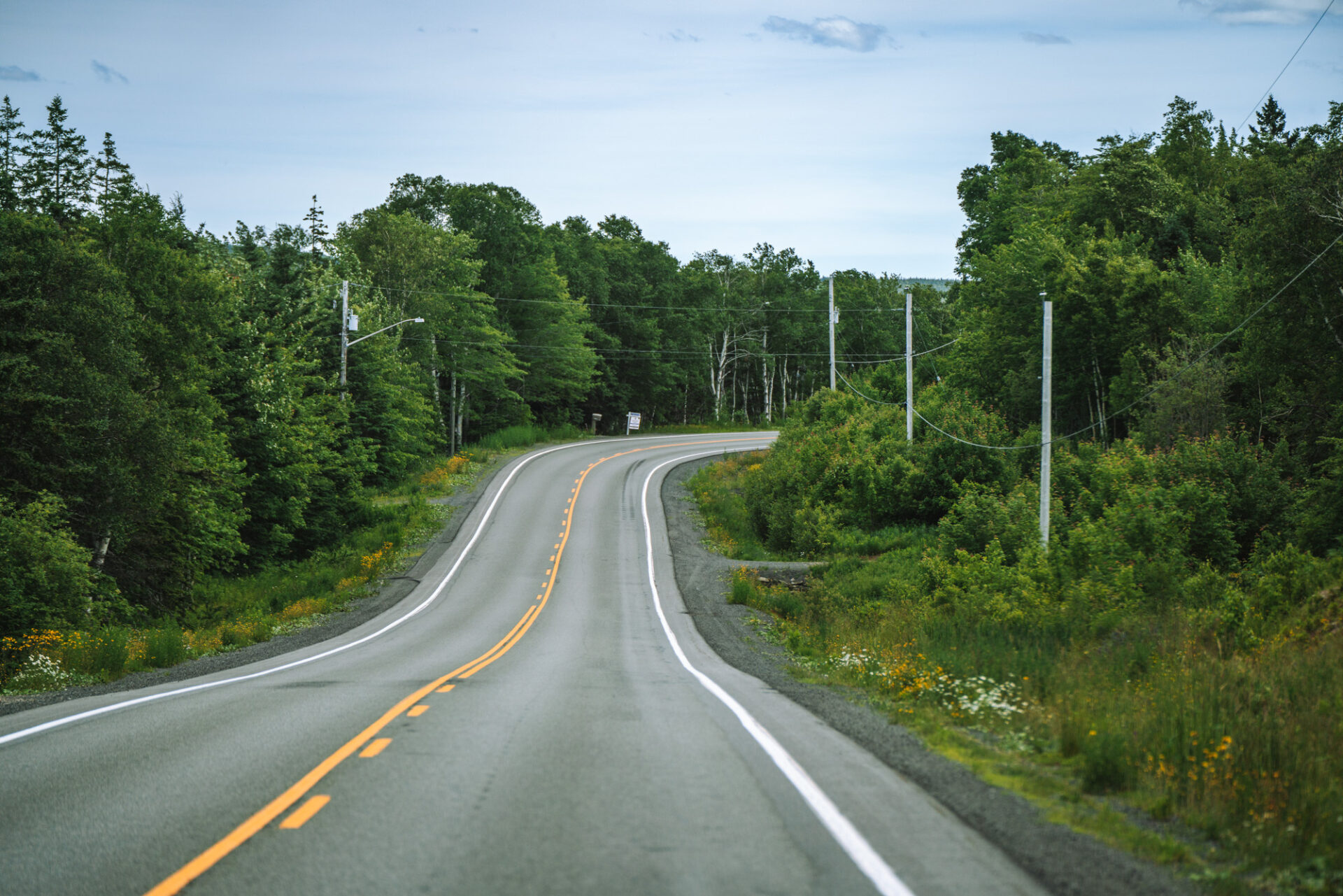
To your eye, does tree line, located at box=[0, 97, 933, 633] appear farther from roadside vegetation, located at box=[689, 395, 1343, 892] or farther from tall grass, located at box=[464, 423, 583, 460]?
roadside vegetation, located at box=[689, 395, 1343, 892]

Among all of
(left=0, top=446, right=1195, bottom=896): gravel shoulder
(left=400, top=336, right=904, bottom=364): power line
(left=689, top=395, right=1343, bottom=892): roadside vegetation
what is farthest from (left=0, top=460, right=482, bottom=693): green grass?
(left=689, top=395, right=1343, bottom=892): roadside vegetation

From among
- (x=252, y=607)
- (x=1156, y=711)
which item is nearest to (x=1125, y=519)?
(x=1156, y=711)

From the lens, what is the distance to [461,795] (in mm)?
5949

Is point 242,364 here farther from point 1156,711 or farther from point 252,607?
point 1156,711

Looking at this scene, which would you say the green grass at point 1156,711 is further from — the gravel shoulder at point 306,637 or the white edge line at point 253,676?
the gravel shoulder at point 306,637

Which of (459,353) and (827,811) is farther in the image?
(459,353)

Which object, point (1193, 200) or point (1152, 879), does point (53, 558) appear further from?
point (1193, 200)

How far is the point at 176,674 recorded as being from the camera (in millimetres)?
13648

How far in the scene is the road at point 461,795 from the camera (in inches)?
180

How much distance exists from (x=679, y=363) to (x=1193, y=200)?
4461 cm

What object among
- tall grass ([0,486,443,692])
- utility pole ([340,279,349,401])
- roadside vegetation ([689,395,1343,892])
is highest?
utility pole ([340,279,349,401])

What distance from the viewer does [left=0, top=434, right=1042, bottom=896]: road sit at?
15.0 ft

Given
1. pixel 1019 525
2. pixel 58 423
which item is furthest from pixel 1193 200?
pixel 58 423

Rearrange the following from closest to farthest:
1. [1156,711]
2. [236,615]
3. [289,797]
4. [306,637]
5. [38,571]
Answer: [289,797] → [1156,711] → [38,571] → [306,637] → [236,615]
